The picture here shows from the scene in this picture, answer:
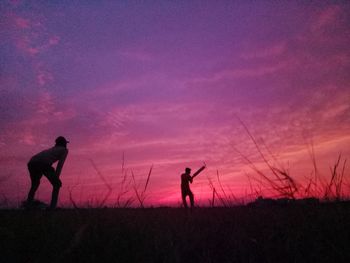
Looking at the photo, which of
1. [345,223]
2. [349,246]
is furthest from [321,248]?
[345,223]

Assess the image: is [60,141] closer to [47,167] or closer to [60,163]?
[60,163]

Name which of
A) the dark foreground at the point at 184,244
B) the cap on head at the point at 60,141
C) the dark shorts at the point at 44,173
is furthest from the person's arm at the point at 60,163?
the dark foreground at the point at 184,244

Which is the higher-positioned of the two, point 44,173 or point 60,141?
point 60,141

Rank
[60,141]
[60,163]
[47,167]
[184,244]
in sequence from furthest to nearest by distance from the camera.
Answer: [60,141], [60,163], [47,167], [184,244]

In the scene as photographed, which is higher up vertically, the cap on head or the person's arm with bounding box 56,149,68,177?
the cap on head

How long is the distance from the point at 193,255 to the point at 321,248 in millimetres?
934

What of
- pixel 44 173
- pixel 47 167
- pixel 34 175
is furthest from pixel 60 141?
pixel 34 175

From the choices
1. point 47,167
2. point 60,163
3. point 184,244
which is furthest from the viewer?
point 60,163

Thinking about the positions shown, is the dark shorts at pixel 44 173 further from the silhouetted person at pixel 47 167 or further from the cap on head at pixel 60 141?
the cap on head at pixel 60 141

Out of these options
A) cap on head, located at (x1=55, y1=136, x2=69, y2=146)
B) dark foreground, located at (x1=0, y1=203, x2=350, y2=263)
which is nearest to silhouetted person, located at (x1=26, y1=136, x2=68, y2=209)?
cap on head, located at (x1=55, y1=136, x2=69, y2=146)

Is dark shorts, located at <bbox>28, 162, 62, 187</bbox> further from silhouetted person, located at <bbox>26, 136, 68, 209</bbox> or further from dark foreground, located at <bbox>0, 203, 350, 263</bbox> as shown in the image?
dark foreground, located at <bbox>0, 203, 350, 263</bbox>

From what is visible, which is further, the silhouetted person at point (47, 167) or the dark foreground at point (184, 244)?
the silhouetted person at point (47, 167)

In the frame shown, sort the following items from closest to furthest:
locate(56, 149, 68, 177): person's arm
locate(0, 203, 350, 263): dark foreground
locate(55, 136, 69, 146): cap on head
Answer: locate(0, 203, 350, 263): dark foreground
locate(56, 149, 68, 177): person's arm
locate(55, 136, 69, 146): cap on head

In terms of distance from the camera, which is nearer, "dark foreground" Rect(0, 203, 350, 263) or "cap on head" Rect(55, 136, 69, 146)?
"dark foreground" Rect(0, 203, 350, 263)
